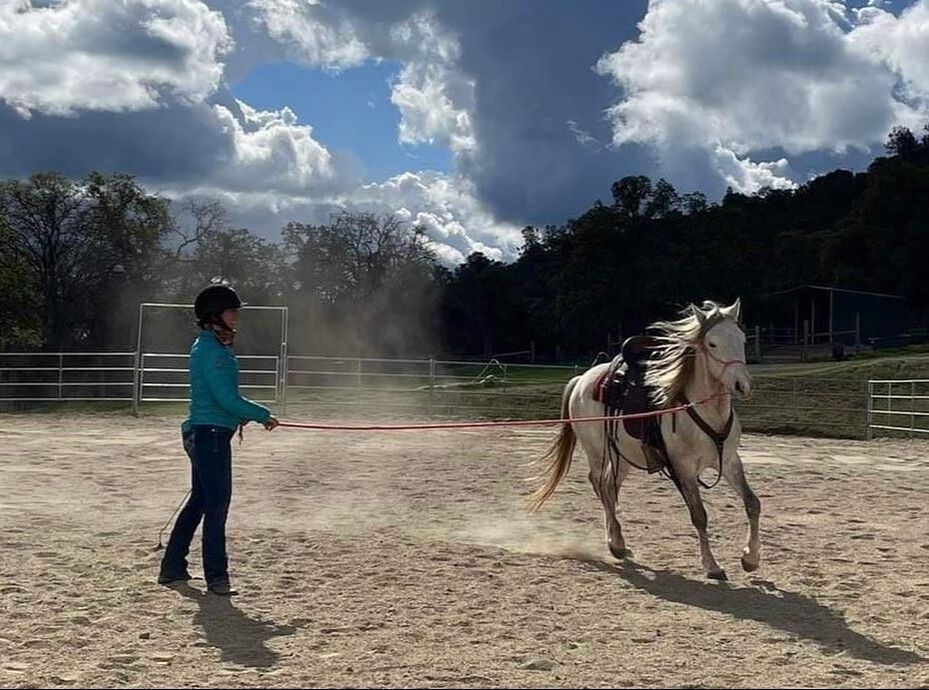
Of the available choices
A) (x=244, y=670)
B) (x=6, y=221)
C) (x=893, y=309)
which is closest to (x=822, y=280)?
(x=893, y=309)

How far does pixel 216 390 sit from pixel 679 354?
2.91m

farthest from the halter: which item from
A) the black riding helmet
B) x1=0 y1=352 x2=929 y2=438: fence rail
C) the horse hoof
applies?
x1=0 y1=352 x2=929 y2=438: fence rail

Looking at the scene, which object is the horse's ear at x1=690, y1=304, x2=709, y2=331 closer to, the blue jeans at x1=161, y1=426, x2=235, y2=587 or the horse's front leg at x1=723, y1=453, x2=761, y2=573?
the horse's front leg at x1=723, y1=453, x2=761, y2=573

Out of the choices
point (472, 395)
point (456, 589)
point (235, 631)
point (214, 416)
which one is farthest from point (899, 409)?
point (235, 631)

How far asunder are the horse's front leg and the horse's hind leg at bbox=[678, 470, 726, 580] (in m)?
0.17

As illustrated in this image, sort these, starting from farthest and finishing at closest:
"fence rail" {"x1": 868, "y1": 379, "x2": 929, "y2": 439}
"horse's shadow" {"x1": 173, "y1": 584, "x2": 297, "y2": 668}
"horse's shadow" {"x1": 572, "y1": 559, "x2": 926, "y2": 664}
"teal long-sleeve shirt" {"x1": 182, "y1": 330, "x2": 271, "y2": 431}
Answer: "fence rail" {"x1": 868, "y1": 379, "x2": 929, "y2": 439} → "teal long-sleeve shirt" {"x1": 182, "y1": 330, "x2": 271, "y2": 431} → "horse's shadow" {"x1": 572, "y1": 559, "x2": 926, "y2": 664} → "horse's shadow" {"x1": 173, "y1": 584, "x2": 297, "y2": 668}

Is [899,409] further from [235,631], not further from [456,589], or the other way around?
[235,631]

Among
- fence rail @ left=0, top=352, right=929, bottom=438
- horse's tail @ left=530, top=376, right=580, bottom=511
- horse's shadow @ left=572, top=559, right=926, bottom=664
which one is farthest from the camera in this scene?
fence rail @ left=0, top=352, right=929, bottom=438

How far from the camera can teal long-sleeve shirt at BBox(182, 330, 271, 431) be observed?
514 cm

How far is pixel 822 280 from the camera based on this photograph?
4656 cm

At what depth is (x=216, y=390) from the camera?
5.13 meters

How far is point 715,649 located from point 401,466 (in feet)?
24.5

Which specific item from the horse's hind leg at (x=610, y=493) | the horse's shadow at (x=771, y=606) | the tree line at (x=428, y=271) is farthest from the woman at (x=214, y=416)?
the tree line at (x=428, y=271)

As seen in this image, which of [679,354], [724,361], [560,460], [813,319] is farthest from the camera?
[813,319]
